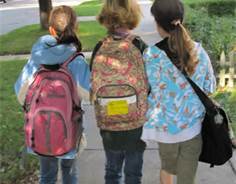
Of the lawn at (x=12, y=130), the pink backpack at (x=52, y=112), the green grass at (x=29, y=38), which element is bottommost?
the green grass at (x=29, y=38)

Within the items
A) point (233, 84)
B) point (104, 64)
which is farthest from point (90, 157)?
point (233, 84)

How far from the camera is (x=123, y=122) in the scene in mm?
3109

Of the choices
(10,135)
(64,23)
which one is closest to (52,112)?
(64,23)

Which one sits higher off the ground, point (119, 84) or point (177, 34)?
point (177, 34)

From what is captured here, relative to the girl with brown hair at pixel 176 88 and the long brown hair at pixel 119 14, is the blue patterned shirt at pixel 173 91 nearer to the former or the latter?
the girl with brown hair at pixel 176 88

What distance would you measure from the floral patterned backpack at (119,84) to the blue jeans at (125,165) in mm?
236

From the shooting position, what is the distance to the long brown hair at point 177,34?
9.70 feet

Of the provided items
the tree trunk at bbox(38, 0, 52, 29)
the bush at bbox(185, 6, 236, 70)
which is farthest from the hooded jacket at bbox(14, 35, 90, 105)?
the tree trunk at bbox(38, 0, 52, 29)

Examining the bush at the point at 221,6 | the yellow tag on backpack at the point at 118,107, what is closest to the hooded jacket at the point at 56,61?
the yellow tag on backpack at the point at 118,107

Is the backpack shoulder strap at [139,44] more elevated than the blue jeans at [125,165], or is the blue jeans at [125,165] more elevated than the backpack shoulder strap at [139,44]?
the backpack shoulder strap at [139,44]

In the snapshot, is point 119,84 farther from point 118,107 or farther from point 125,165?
point 125,165

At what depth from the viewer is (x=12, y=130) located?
5629mm

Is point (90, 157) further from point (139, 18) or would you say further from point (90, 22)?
point (90, 22)

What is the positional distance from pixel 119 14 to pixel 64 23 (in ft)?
1.25
